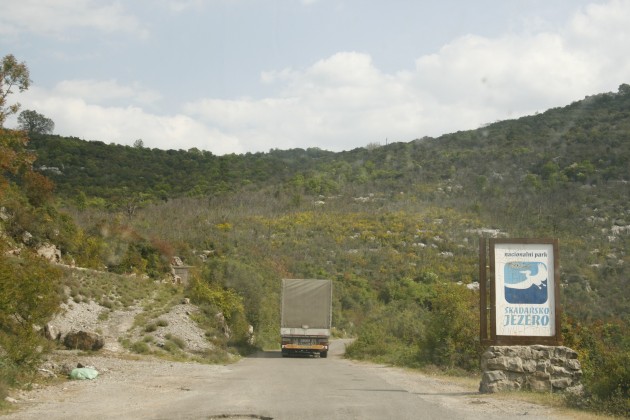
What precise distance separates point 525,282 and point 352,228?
71.8 meters

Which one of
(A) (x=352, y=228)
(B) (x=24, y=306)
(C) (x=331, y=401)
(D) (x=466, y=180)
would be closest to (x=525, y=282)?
(C) (x=331, y=401)

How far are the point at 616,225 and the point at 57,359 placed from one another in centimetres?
5944

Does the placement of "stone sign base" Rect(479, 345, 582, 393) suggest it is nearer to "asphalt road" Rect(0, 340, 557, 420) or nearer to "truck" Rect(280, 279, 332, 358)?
"asphalt road" Rect(0, 340, 557, 420)

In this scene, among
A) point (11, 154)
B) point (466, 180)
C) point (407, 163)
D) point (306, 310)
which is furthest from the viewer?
point (407, 163)

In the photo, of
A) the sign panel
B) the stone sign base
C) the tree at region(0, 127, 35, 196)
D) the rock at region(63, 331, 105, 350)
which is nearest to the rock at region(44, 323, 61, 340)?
the rock at region(63, 331, 105, 350)

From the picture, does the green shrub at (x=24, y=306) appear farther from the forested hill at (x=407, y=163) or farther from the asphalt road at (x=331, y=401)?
the forested hill at (x=407, y=163)

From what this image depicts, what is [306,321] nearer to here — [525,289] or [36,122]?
[525,289]

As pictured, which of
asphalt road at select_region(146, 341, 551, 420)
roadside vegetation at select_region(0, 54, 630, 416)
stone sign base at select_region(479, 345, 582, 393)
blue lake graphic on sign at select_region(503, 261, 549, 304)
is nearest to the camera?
asphalt road at select_region(146, 341, 551, 420)

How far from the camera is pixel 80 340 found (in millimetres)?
25078

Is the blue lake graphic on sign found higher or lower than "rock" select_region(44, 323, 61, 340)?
higher

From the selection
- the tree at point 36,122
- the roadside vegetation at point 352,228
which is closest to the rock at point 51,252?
the roadside vegetation at point 352,228

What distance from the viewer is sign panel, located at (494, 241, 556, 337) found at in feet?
53.9

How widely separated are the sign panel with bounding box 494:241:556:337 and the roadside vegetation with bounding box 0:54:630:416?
1.85 metres

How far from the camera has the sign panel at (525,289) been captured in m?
16.4
